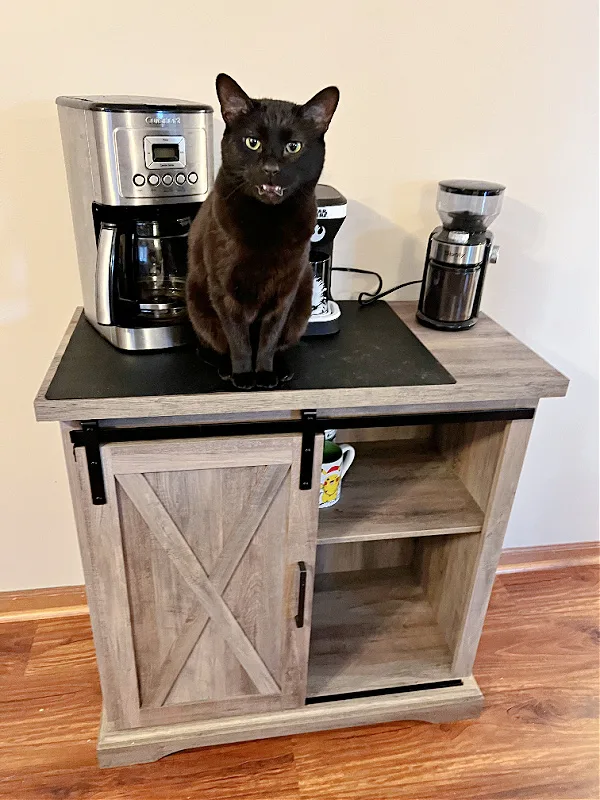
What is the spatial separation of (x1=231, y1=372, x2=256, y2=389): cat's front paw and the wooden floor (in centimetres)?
87

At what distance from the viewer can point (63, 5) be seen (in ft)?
3.55

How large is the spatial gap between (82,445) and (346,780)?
3.01 feet

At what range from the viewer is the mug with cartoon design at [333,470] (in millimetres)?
1192

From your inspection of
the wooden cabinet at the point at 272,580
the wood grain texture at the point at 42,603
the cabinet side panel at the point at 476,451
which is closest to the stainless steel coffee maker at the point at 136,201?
the wooden cabinet at the point at 272,580

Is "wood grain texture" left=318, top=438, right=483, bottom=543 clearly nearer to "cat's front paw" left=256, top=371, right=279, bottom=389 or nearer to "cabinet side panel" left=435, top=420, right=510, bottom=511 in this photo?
"cabinet side panel" left=435, top=420, right=510, bottom=511

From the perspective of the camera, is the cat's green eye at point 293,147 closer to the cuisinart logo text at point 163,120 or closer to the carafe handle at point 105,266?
the cuisinart logo text at point 163,120

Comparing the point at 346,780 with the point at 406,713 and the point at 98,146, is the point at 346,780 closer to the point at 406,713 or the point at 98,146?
the point at 406,713

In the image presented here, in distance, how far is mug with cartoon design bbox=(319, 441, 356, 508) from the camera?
1.19 meters

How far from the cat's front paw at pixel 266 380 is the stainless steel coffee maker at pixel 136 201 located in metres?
0.21

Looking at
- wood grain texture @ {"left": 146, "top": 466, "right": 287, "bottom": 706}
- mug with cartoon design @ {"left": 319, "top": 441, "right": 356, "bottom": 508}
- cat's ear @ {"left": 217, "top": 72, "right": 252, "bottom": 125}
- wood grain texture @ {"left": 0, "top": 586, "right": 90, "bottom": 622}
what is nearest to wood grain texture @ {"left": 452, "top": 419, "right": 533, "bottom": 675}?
mug with cartoon design @ {"left": 319, "top": 441, "right": 356, "bottom": 508}

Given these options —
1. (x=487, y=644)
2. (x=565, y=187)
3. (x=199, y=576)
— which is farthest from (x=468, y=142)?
(x=487, y=644)

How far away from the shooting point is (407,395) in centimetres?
99

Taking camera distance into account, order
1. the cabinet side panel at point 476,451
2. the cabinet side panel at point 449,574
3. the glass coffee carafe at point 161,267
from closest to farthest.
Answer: the glass coffee carafe at point 161,267 → the cabinet side panel at point 476,451 → the cabinet side panel at point 449,574

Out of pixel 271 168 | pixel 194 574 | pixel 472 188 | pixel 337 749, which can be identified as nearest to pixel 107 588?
pixel 194 574
